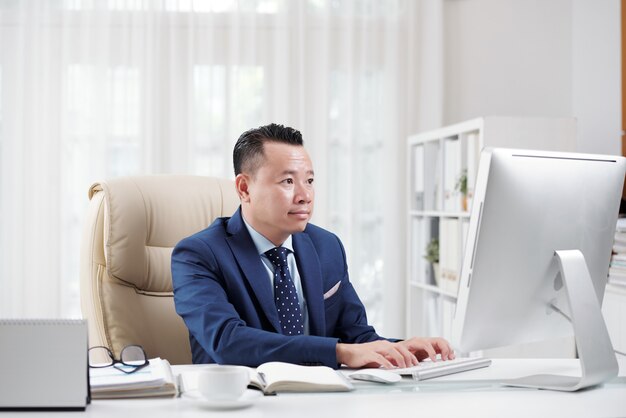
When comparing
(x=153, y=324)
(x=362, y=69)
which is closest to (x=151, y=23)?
(x=362, y=69)

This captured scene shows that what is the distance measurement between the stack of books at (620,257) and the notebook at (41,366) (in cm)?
222

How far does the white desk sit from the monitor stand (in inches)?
1.0

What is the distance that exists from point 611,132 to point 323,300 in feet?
7.64

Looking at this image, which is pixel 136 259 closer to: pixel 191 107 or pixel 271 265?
pixel 271 265

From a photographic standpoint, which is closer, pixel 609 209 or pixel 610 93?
pixel 609 209

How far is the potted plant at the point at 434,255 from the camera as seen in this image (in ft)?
12.3

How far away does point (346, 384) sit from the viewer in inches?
53.0

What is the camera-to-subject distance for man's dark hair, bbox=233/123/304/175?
6.36ft

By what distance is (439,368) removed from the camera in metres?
1.51

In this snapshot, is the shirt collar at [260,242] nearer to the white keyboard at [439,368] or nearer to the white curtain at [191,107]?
the white keyboard at [439,368]

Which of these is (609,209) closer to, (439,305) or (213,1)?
(439,305)

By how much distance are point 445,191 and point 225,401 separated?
261 centimetres

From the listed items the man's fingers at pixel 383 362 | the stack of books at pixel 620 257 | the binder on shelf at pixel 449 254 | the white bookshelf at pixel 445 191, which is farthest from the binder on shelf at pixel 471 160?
the man's fingers at pixel 383 362

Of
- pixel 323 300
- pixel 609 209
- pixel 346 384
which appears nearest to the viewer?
pixel 346 384
